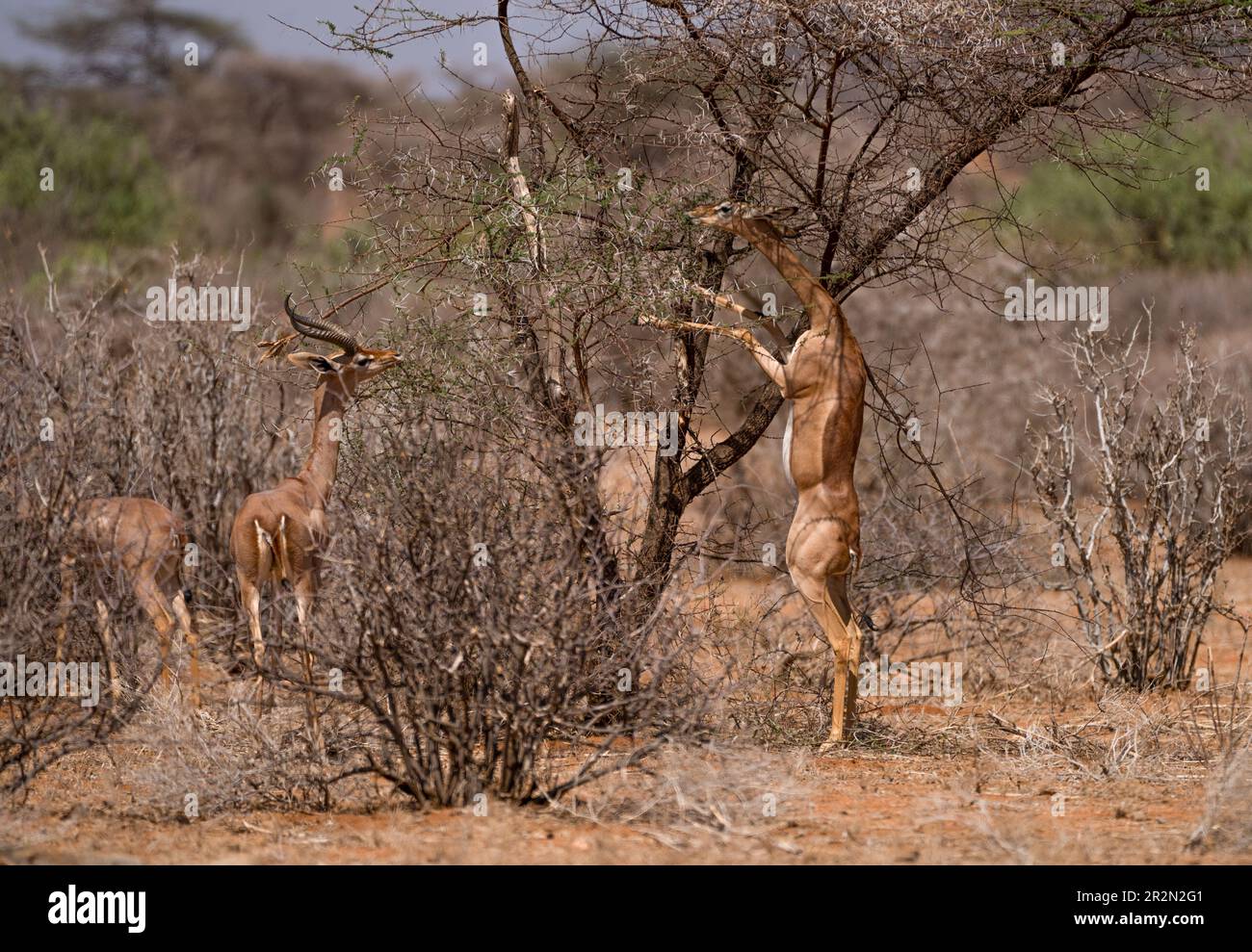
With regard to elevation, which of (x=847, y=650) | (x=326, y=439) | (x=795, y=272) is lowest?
(x=847, y=650)

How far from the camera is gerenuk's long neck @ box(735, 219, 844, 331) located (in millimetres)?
7633

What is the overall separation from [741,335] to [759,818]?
2.53m

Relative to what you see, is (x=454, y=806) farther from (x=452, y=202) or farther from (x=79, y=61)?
(x=79, y=61)

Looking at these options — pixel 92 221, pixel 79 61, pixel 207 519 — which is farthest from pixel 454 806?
pixel 79 61

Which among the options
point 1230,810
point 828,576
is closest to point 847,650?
point 828,576

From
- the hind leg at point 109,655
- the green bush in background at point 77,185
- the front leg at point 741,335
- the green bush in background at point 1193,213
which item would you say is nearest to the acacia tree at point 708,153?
the front leg at point 741,335

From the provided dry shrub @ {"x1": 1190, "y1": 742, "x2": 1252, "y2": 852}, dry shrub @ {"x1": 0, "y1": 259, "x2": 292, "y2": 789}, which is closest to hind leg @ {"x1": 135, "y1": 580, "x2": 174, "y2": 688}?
dry shrub @ {"x1": 0, "y1": 259, "x2": 292, "y2": 789}

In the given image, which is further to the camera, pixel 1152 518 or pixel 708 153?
pixel 1152 518

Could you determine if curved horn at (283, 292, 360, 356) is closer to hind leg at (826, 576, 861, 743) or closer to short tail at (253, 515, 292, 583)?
short tail at (253, 515, 292, 583)

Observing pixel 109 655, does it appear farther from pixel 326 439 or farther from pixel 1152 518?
pixel 1152 518

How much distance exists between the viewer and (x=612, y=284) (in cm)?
723

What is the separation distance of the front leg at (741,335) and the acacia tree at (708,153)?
0.33 ft

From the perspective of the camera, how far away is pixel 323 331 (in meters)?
8.20
